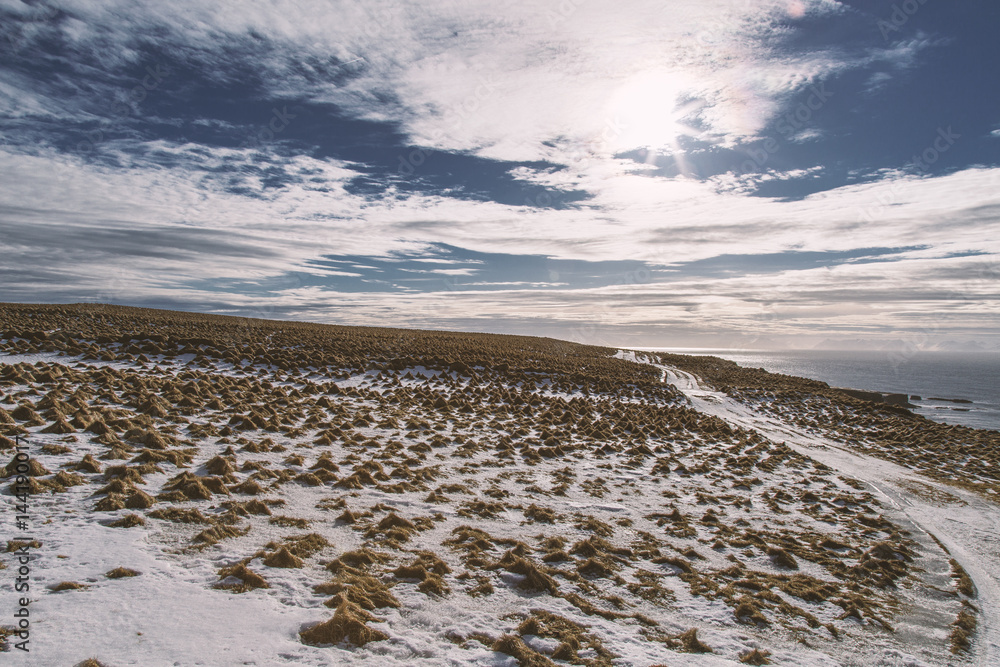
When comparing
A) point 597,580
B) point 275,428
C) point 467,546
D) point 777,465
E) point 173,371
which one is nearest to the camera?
point 597,580

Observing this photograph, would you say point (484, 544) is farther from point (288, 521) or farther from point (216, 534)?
point (216, 534)

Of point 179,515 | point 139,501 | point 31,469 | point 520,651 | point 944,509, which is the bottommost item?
point 944,509

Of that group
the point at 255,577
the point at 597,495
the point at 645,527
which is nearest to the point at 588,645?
the point at 255,577

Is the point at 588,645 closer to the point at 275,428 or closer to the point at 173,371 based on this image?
the point at 275,428

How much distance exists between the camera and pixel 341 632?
5719mm

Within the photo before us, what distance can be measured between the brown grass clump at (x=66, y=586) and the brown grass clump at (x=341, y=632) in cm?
315

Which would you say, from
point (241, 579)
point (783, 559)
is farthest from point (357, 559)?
point (783, 559)

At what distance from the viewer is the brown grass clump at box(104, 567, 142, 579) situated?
20.7ft

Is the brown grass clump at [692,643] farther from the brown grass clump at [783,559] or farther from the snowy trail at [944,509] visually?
the snowy trail at [944,509]

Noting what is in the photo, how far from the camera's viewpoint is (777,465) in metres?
19.6

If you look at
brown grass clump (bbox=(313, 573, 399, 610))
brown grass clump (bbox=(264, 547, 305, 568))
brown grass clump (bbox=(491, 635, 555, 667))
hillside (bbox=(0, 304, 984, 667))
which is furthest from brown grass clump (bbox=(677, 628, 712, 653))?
brown grass clump (bbox=(264, 547, 305, 568))

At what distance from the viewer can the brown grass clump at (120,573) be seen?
6311 mm

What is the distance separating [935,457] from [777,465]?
11959mm

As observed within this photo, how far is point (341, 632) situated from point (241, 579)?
2.19m
